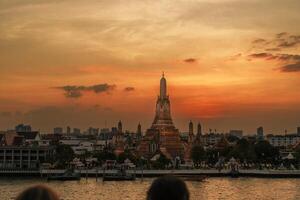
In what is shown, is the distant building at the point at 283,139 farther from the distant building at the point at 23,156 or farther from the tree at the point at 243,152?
the distant building at the point at 23,156

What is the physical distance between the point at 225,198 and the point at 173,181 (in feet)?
134

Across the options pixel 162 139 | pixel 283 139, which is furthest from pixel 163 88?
pixel 283 139

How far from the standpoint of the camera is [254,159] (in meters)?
82.7

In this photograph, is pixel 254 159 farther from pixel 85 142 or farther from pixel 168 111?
pixel 85 142

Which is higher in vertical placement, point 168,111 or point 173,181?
point 168,111

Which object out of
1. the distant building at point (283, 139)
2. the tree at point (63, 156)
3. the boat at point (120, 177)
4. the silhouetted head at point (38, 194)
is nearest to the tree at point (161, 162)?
the boat at point (120, 177)

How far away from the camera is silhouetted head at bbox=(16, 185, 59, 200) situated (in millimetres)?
2244

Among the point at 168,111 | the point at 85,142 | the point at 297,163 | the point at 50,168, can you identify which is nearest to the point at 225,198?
the point at 50,168

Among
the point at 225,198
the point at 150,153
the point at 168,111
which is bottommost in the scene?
the point at 225,198

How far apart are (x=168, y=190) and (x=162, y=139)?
82.5 m

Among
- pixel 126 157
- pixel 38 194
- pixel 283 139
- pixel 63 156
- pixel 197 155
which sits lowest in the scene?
pixel 38 194

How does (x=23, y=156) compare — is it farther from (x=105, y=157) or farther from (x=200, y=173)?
(x=200, y=173)

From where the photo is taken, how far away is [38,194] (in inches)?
88.7

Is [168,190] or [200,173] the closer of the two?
[168,190]
